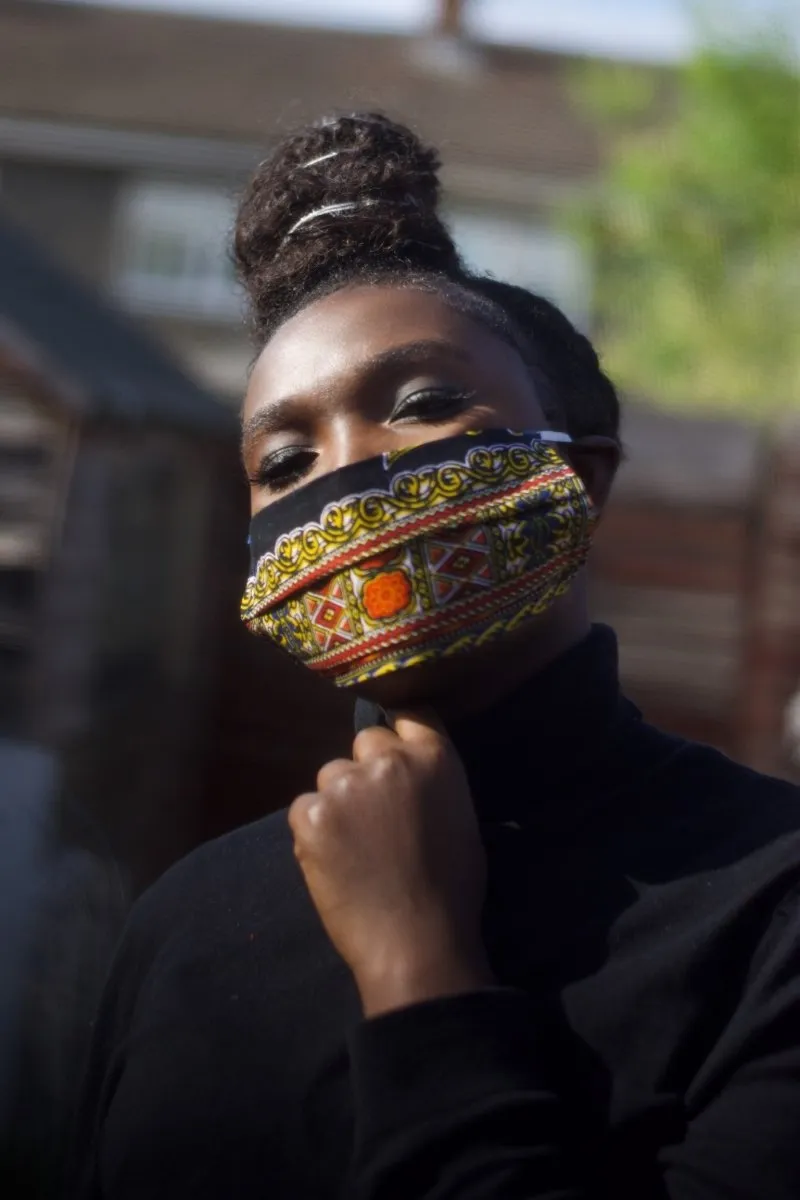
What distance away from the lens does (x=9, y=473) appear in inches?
285

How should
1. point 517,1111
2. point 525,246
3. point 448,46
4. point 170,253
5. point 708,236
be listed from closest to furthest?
point 517,1111, point 708,236, point 525,246, point 170,253, point 448,46

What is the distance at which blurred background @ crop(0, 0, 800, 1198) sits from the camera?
10.0 ft

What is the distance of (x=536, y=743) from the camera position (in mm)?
1729

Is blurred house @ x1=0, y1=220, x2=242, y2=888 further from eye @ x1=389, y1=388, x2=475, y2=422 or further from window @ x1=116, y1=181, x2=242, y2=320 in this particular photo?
window @ x1=116, y1=181, x2=242, y2=320

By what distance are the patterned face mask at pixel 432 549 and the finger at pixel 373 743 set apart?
7 centimetres

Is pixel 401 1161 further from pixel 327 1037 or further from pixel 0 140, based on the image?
pixel 0 140

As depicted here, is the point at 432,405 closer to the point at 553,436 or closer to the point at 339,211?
the point at 553,436

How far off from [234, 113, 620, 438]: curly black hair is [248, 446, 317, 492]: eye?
0.18m

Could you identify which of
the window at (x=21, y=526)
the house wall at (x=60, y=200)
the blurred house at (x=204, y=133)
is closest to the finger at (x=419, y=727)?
the window at (x=21, y=526)

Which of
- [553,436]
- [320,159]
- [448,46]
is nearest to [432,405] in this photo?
[553,436]

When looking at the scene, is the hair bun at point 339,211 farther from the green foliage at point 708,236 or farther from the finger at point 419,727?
the green foliage at point 708,236

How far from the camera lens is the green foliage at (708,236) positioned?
711 inches

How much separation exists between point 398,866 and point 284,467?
50 centimetres

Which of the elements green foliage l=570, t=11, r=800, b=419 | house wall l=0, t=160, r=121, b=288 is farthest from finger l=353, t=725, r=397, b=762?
house wall l=0, t=160, r=121, b=288
